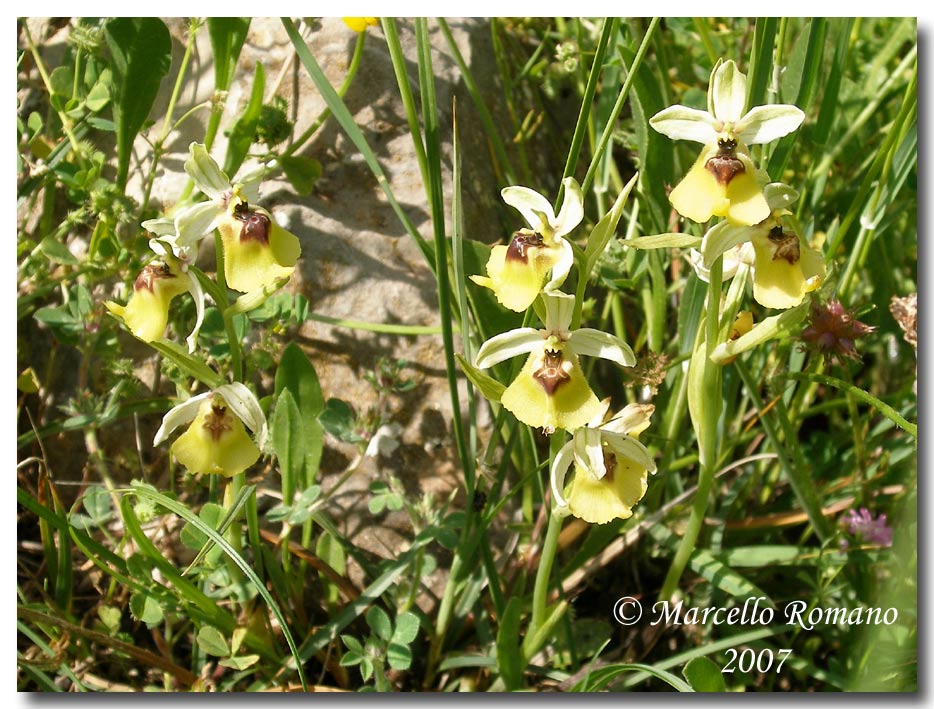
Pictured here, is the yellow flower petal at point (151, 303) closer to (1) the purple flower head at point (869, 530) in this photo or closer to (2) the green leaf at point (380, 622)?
(2) the green leaf at point (380, 622)

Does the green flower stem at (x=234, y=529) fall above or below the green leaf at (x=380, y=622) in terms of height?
above

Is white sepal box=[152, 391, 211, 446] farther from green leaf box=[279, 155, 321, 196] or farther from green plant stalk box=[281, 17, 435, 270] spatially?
green leaf box=[279, 155, 321, 196]

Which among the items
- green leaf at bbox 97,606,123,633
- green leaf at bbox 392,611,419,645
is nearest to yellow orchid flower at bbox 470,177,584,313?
green leaf at bbox 392,611,419,645

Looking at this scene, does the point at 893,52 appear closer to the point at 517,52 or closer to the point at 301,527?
the point at 517,52

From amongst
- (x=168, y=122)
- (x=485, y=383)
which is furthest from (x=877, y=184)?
(x=168, y=122)

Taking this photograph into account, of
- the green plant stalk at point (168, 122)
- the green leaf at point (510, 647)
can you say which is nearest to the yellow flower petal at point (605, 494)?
the green leaf at point (510, 647)

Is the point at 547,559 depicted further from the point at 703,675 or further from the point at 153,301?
the point at 153,301
